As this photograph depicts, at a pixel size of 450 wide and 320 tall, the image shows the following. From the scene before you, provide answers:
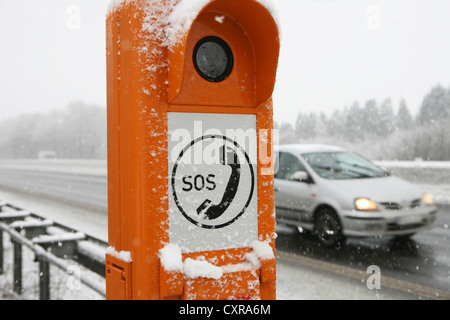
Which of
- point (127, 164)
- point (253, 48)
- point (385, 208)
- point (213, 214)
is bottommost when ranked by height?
point (385, 208)

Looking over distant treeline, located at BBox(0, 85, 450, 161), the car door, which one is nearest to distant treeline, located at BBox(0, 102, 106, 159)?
distant treeline, located at BBox(0, 85, 450, 161)

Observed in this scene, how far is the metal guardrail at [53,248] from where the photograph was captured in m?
3.44

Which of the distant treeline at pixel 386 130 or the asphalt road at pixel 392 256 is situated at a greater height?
A: the distant treeline at pixel 386 130

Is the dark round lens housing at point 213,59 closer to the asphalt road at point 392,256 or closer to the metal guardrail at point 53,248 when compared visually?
the metal guardrail at point 53,248

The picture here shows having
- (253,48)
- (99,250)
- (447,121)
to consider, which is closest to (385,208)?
(99,250)

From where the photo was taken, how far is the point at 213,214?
1611 millimetres

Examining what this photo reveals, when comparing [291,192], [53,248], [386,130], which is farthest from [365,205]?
[386,130]

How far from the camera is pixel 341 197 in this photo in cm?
680

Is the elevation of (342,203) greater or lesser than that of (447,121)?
lesser

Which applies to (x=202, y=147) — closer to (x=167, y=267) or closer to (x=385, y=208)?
(x=167, y=267)

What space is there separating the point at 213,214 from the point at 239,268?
0.22 meters

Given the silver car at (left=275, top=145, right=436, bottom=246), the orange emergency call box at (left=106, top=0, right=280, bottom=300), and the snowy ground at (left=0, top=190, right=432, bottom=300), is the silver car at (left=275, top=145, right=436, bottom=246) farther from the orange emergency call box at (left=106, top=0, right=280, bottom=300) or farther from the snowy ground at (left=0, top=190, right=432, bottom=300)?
the orange emergency call box at (left=106, top=0, right=280, bottom=300)

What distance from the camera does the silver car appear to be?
6.55m

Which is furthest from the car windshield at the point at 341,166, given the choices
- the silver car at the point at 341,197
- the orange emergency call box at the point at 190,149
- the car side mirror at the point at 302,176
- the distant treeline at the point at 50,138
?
the distant treeline at the point at 50,138
